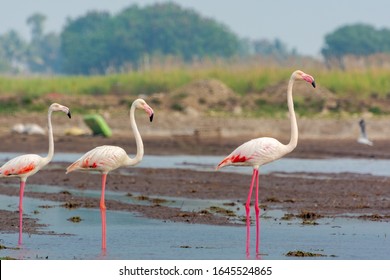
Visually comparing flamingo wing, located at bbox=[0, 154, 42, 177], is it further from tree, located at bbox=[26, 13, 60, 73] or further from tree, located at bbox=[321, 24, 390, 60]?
tree, located at bbox=[26, 13, 60, 73]

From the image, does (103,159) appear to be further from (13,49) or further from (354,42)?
(13,49)

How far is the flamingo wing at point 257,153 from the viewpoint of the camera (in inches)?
571

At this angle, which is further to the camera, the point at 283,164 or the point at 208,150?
the point at 208,150

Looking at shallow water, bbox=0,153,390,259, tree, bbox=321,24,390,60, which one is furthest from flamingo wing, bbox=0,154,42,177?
tree, bbox=321,24,390,60

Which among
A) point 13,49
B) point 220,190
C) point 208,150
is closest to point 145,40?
point 13,49

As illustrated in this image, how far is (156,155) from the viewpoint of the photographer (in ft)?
101

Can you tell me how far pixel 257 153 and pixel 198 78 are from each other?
3636cm

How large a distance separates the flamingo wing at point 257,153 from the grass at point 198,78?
29215mm

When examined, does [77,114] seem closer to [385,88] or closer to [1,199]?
[385,88]

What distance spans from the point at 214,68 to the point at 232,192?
3246 cm

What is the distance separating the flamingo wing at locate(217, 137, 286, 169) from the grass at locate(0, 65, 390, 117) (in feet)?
95.9

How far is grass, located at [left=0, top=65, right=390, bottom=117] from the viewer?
1794 inches

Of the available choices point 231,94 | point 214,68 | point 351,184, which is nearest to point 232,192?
point 351,184

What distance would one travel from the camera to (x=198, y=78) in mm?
50750
